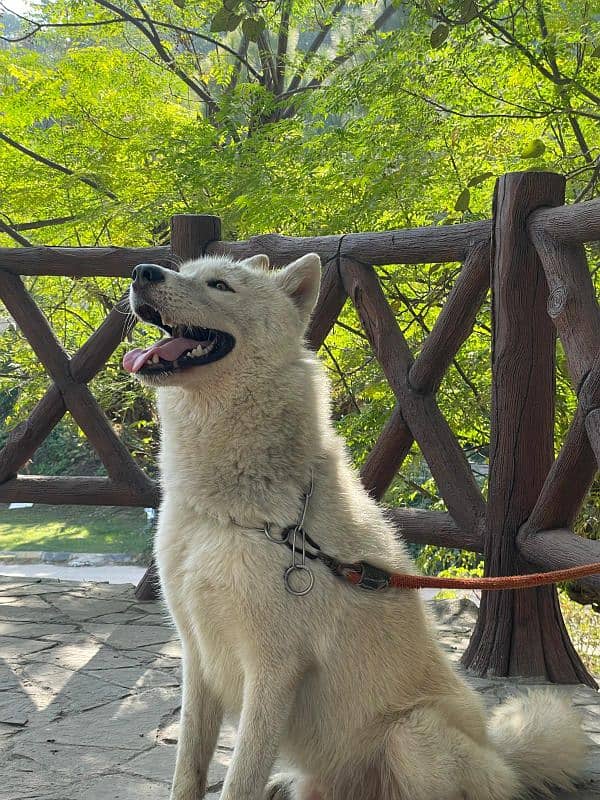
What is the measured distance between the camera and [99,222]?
9.34 metres

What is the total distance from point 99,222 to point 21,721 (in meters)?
6.80

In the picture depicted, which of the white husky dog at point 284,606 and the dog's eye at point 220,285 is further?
the dog's eye at point 220,285

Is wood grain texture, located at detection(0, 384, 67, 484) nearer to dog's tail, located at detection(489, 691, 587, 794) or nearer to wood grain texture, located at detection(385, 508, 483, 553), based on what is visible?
wood grain texture, located at detection(385, 508, 483, 553)

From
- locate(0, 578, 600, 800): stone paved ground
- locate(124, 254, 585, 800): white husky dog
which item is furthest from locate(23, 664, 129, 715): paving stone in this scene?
locate(124, 254, 585, 800): white husky dog

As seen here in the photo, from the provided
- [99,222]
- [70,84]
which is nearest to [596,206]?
[99,222]

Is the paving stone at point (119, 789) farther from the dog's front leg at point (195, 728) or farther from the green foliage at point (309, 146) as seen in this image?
the green foliage at point (309, 146)

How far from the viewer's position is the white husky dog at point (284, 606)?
2.27 metres

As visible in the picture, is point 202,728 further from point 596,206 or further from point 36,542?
point 36,542

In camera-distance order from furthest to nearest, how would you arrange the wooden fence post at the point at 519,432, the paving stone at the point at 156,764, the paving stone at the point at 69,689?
the wooden fence post at the point at 519,432 → the paving stone at the point at 69,689 → the paving stone at the point at 156,764

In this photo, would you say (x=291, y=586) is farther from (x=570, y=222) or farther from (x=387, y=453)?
(x=387, y=453)

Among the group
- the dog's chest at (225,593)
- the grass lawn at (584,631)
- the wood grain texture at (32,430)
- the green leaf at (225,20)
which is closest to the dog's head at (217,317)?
the dog's chest at (225,593)

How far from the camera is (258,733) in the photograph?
2.22 metres

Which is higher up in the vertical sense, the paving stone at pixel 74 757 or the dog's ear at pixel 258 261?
the dog's ear at pixel 258 261

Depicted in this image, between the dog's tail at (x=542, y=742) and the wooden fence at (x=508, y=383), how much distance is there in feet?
3.00
